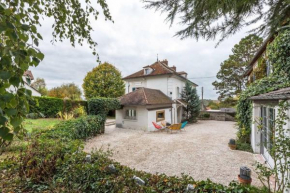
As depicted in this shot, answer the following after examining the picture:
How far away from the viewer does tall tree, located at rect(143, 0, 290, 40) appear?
2489 mm

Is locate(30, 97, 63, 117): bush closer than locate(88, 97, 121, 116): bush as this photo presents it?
No

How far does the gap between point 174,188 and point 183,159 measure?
13.7 feet

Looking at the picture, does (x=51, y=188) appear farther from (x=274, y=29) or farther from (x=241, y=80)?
(x=241, y=80)

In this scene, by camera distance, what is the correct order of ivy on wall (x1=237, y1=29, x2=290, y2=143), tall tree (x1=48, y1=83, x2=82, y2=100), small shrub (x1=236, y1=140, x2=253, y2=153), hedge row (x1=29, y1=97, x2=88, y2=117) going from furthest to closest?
tall tree (x1=48, y1=83, x2=82, y2=100) < hedge row (x1=29, y1=97, x2=88, y2=117) < small shrub (x1=236, y1=140, x2=253, y2=153) < ivy on wall (x1=237, y1=29, x2=290, y2=143)

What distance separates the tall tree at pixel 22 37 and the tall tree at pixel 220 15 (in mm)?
1431

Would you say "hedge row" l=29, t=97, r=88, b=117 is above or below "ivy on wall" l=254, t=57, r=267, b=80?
below

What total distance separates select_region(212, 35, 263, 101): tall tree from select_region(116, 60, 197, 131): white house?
855cm

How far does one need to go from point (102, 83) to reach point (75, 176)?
21.2 metres

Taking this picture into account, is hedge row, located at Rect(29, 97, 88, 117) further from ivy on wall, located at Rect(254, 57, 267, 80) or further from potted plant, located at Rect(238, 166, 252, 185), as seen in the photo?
ivy on wall, located at Rect(254, 57, 267, 80)

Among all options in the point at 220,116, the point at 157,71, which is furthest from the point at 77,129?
the point at 220,116

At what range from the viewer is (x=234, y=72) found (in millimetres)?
25047

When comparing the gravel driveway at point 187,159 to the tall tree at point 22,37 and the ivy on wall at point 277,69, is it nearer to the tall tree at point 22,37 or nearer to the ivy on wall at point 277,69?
the ivy on wall at point 277,69

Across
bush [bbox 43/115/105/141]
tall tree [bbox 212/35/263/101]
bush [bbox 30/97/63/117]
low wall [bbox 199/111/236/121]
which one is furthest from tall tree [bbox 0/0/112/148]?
tall tree [bbox 212/35/263/101]

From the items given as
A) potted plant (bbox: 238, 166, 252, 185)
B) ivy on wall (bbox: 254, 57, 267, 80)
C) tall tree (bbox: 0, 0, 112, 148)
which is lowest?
potted plant (bbox: 238, 166, 252, 185)
